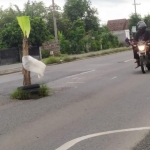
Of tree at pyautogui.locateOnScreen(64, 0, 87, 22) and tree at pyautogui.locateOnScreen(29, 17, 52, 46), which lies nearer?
tree at pyautogui.locateOnScreen(29, 17, 52, 46)

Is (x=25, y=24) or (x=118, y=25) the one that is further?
(x=118, y=25)

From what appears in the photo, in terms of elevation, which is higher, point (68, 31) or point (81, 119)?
point (68, 31)

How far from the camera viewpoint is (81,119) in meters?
8.44

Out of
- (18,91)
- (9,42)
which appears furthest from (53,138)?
(9,42)

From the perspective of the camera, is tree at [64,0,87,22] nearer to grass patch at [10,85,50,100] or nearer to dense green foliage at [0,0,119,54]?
dense green foliage at [0,0,119,54]

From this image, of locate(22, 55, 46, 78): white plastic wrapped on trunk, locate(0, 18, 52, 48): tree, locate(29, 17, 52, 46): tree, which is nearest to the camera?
locate(22, 55, 46, 78): white plastic wrapped on trunk

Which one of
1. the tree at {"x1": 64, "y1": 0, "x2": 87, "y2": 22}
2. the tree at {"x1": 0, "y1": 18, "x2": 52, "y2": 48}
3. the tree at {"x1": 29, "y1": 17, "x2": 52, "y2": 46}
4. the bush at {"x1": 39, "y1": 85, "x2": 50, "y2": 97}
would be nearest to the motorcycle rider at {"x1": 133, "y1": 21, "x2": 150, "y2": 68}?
the bush at {"x1": 39, "y1": 85, "x2": 50, "y2": 97}

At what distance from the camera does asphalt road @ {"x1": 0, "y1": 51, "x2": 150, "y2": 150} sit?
260 inches

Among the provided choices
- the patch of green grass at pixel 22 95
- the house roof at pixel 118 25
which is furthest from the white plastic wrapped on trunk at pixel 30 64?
the house roof at pixel 118 25

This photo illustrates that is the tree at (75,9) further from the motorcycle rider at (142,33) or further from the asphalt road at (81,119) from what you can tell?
the asphalt road at (81,119)

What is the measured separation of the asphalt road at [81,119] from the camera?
260 inches

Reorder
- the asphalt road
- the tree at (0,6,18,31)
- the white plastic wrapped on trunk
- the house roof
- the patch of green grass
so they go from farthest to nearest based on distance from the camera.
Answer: the house roof
the tree at (0,6,18,31)
the white plastic wrapped on trunk
the patch of green grass
the asphalt road

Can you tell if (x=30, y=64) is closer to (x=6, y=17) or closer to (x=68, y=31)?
(x=68, y=31)

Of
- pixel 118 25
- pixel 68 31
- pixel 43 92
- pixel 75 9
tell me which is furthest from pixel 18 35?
pixel 118 25
